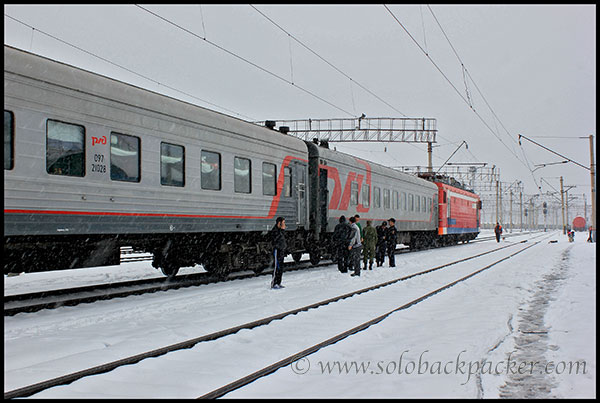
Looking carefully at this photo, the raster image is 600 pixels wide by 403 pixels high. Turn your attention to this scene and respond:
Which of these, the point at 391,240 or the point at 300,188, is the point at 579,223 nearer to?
the point at 391,240

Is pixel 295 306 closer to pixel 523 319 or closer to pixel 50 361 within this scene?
pixel 523 319

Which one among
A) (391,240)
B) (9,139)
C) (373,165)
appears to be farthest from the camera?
(373,165)

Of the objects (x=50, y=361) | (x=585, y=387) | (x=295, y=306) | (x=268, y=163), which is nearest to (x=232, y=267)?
(x=268, y=163)

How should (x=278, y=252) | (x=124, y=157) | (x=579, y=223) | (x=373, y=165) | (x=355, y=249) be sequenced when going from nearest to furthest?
(x=124, y=157) < (x=278, y=252) < (x=355, y=249) < (x=373, y=165) < (x=579, y=223)

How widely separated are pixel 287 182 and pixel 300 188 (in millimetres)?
814

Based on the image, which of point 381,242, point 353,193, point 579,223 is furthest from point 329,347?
point 579,223

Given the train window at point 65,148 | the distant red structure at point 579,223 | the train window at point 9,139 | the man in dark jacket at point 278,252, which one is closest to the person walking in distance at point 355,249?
the man in dark jacket at point 278,252

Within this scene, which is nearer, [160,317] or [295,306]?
[160,317]

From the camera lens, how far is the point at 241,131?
42.7ft

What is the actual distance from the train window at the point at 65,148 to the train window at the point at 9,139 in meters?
0.58

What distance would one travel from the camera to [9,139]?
786cm

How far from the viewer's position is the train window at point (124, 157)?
9547 millimetres

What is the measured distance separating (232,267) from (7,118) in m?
6.65

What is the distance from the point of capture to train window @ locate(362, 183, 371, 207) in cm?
2012
